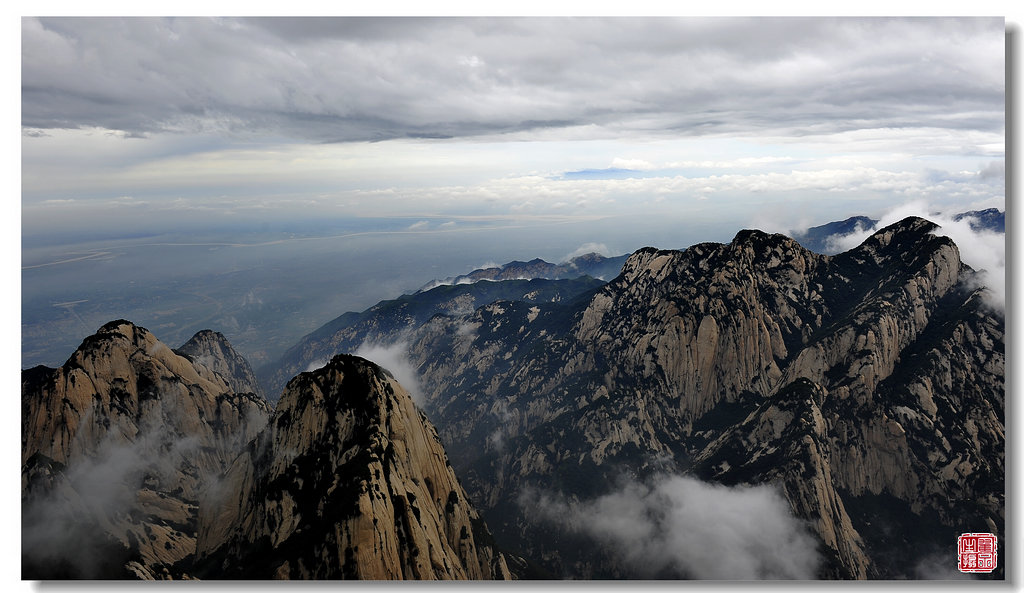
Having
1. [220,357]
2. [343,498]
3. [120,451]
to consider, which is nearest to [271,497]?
[343,498]

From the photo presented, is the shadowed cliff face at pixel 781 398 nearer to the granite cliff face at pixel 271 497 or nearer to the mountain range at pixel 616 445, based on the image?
the mountain range at pixel 616 445

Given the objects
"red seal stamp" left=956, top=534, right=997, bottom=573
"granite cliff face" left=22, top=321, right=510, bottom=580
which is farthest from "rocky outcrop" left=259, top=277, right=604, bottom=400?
"red seal stamp" left=956, top=534, right=997, bottom=573

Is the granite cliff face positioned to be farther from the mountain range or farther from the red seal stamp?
the red seal stamp

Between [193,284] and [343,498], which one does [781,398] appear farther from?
[193,284]
